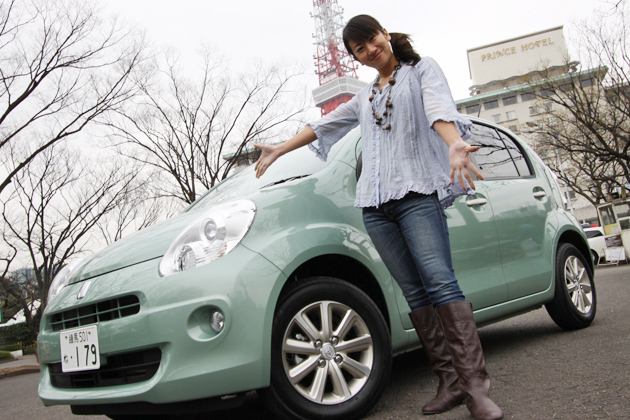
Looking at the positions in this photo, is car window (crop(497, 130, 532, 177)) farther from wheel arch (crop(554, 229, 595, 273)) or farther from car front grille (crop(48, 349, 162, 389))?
car front grille (crop(48, 349, 162, 389))

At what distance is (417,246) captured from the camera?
6.59ft

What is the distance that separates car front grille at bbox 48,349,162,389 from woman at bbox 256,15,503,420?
1018 mm

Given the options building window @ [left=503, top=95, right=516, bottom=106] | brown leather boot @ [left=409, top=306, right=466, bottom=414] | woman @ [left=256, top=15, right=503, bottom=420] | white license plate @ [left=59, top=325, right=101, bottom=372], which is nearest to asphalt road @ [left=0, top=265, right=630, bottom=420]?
brown leather boot @ [left=409, top=306, right=466, bottom=414]

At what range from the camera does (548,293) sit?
336cm

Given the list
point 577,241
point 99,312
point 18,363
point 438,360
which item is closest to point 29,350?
point 18,363

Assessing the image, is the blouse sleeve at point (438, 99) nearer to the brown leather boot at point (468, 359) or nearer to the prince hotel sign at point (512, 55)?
the brown leather boot at point (468, 359)

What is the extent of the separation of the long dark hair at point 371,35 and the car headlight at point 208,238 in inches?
32.6

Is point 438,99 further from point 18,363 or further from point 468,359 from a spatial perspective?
point 18,363

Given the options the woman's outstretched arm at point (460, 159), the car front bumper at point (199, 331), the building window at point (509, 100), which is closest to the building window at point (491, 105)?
the building window at point (509, 100)

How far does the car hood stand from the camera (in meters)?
2.18

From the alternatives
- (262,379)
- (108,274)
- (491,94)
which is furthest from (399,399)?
(491,94)

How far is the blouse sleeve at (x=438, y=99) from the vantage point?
6.34ft

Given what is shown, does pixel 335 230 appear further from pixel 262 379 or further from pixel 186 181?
pixel 186 181

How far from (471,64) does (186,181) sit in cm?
6082
